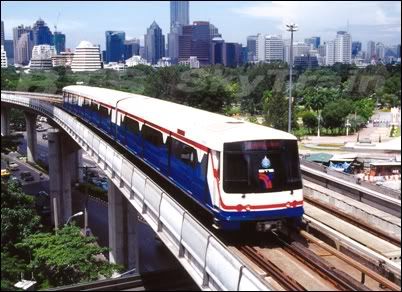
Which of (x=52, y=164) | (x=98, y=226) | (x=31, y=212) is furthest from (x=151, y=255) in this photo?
(x=52, y=164)

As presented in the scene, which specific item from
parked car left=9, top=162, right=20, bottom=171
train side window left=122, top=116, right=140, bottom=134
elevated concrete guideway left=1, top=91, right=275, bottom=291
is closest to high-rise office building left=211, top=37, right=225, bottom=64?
parked car left=9, top=162, right=20, bottom=171

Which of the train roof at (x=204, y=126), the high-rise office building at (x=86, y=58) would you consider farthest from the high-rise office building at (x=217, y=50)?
the train roof at (x=204, y=126)

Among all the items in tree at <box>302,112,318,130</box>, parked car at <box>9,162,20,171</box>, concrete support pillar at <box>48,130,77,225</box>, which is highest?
tree at <box>302,112,318,130</box>

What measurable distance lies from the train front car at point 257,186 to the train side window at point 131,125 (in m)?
10.1

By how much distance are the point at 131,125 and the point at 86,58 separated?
136118mm

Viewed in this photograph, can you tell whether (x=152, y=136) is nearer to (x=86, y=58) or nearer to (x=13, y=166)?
(x=13, y=166)

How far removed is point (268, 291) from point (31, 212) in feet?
76.1

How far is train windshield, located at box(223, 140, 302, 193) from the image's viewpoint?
13.5 m

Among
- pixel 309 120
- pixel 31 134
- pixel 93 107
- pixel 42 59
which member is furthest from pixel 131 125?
pixel 42 59

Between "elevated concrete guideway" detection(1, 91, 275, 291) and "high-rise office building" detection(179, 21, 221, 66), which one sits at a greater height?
"high-rise office building" detection(179, 21, 221, 66)

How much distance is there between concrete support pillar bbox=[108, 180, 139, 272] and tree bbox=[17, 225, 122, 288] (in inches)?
224

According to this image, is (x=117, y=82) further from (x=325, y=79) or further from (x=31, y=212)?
(x=31, y=212)

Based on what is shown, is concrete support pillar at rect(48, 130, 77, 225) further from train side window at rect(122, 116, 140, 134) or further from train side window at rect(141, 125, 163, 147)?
train side window at rect(141, 125, 163, 147)

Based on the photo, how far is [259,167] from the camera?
44.8 feet
